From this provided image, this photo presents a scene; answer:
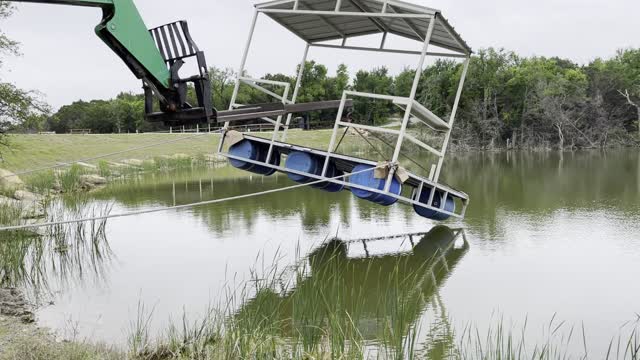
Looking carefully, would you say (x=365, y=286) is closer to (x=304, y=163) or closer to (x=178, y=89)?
(x=304, y=163)

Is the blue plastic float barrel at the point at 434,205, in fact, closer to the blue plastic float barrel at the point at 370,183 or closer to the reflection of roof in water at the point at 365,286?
the reflection of roof in water at the point at 365,286

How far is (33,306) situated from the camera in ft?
24.5

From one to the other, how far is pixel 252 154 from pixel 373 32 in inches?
146

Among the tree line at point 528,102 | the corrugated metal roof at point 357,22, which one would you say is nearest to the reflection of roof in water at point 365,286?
the corrugated metal roof at point 357,22

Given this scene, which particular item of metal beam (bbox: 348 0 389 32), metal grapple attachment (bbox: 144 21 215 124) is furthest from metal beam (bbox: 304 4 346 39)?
metal grapple attachment (bbox: 144 21 215 124)

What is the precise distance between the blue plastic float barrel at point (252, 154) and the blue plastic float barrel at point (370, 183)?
148cm

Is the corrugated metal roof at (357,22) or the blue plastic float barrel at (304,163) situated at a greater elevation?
the corrugated metal roof at (357,22)

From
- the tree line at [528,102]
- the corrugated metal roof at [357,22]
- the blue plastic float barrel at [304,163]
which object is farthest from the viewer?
the tree line at [528,102]

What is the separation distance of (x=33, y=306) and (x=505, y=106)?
165 feet

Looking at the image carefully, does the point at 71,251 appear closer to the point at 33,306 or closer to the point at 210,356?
the point at 33,306

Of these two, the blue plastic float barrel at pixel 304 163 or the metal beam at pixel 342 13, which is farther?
the blue plastic float barrel at pixel 304 163

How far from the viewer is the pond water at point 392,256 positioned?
276 inches

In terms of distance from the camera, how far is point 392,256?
10.1 metres

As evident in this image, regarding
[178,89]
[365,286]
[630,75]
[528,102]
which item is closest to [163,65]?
[178,89]
